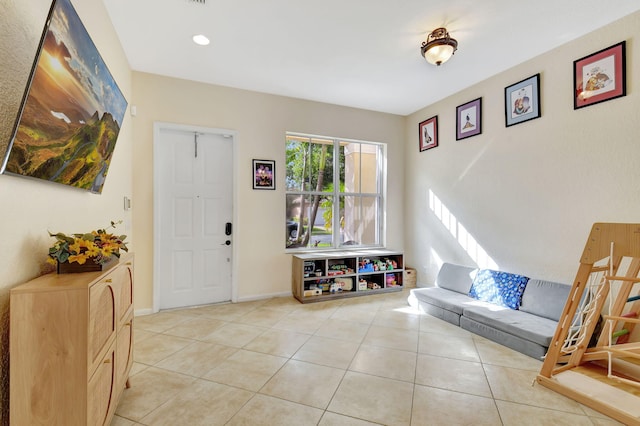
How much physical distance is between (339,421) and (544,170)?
10.4 ft

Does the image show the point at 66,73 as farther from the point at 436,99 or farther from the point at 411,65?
the point at 436,99

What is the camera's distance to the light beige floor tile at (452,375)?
2075mm

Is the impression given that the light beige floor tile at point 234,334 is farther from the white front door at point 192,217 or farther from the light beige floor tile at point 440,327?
the light beige floor tile at point 440,327

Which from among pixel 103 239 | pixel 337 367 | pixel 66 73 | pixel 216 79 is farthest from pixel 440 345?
pixel 216 79

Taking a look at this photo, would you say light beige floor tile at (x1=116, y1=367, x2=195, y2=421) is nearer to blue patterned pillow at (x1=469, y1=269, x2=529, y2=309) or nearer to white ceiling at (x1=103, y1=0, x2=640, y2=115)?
white ceiling at (x1=103, y1=0, x2=640, y2=115)

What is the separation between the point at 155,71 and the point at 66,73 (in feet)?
7.68

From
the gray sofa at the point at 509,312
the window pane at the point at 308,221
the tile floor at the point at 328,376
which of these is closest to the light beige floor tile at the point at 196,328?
the tile floor at the point at 328,376

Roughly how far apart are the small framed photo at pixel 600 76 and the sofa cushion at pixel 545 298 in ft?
5.86

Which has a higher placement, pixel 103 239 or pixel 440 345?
pixel 103 239

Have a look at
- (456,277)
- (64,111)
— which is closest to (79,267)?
(64,111)

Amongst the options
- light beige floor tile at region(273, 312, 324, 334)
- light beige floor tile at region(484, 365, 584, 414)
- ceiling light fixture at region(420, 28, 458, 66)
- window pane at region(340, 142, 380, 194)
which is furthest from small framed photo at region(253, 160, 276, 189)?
light beige floor tile at region(484, 365, 584, 414)

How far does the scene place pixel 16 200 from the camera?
1.31 m

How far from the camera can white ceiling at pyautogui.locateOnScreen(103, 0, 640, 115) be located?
2389mm

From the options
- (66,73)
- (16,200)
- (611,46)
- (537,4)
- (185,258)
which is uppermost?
(537,4)
